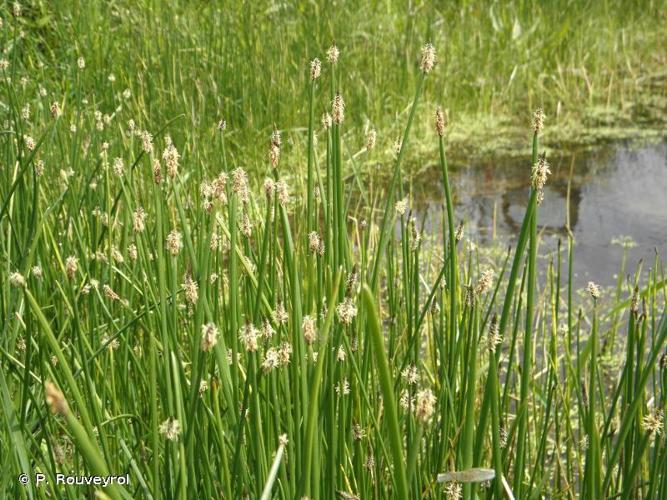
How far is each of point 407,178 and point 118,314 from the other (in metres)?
2.47

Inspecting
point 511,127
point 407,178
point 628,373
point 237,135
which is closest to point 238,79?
point 237,135

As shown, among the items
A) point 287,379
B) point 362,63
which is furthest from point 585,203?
point 287,379

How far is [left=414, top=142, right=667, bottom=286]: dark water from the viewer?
299 cm

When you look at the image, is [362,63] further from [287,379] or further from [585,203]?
[287,379]

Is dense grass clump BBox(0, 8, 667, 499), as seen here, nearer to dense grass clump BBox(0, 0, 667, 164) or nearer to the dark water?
the dark water

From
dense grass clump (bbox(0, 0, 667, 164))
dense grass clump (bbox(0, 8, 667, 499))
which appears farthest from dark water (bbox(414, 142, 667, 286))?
dense grass clump (bbox(0, 8, 667, 499))

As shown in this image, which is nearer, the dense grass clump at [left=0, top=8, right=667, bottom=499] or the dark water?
the dense grass clump at [left=0, top=8, right=667, bottom=499]

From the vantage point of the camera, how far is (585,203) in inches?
139

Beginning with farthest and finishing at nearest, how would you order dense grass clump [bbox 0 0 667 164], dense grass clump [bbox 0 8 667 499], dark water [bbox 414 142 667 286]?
dense grass clump [bbox 0 0 667 164] → dark water [bbox 414 142 667 286] → dense grass clump [bbox 0 8 667 499]

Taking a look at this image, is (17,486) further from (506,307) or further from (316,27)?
(316,27)

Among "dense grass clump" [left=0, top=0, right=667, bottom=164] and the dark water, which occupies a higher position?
"dense grass clump" [left=0, top=0, right=667, bottom=164]

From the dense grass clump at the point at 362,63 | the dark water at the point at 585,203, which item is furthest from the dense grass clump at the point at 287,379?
the dense grass clump at the point at 362,63

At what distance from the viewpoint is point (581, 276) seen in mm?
2814

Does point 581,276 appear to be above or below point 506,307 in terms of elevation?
below
